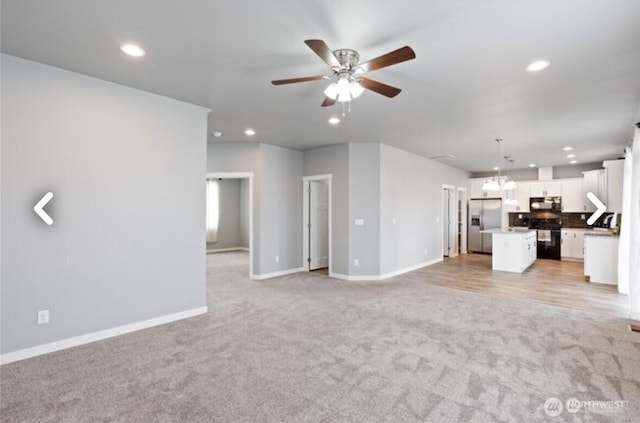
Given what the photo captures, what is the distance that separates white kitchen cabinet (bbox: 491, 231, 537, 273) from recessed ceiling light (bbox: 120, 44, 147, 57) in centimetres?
723

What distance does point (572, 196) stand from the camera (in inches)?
335

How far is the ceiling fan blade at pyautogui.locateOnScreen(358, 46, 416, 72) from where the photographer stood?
2070 millimetres

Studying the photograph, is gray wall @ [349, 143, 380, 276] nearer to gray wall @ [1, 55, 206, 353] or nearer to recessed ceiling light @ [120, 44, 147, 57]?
gray wall @ [1, 55, 206, 353]

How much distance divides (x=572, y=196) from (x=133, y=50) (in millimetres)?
10250

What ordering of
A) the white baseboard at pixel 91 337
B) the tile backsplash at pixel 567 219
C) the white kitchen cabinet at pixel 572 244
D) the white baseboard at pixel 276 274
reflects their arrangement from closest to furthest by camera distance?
1. the white baseboard at pixel 91 337
2. the white baseboard at pixel 276 274
3. the white kitchen cabinet at pixel 572 244
4. the tile backsplash at pixel 567 219

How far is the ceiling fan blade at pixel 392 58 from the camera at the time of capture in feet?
6.79

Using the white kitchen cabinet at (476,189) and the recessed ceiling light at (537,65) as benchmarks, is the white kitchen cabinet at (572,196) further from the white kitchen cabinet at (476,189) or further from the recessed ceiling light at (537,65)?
the recessed ceiling light at (537,65)

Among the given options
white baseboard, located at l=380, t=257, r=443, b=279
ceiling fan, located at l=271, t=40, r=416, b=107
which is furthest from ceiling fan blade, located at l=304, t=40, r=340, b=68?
white baseboard, located at l=380, t=257, r=443, b=279

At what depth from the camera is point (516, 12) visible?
216 centimetres

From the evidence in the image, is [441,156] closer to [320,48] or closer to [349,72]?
[349,72]

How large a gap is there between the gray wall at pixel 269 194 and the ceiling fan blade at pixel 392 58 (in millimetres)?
4128

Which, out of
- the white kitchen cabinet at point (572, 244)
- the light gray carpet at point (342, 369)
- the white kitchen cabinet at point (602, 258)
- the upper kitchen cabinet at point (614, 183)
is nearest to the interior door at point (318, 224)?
the light gray carpet at point (342, 369)

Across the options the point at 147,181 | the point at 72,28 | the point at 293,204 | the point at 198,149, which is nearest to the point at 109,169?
the point at 147,181

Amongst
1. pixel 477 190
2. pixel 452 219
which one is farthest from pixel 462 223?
pixel 477 190
